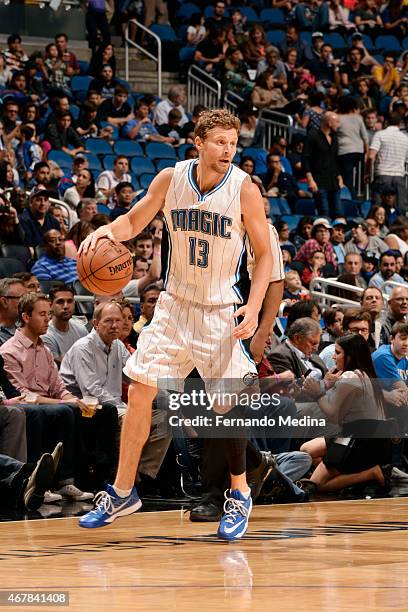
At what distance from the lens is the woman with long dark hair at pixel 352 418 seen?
8.14 metres

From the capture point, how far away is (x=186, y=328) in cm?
573

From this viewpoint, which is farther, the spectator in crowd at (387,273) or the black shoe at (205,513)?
the spectator in crowd at (387,273)

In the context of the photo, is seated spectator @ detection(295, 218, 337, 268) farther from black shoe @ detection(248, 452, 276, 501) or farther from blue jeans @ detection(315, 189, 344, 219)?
black shoe @ detection(248, 452, 276, 501)

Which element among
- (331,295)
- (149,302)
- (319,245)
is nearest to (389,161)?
(319,245)

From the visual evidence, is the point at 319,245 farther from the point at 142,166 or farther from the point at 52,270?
the point at 52,270

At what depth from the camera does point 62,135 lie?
14945 millimetres

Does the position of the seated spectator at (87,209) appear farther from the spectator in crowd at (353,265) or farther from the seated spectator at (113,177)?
the spectator in crowd at (353,265)

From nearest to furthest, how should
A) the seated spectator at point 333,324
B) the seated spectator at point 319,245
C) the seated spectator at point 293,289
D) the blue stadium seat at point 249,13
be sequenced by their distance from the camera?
the seated spectator at point 333,324 → the seated spectator at point 293,289 → the seated spectator at point 319,245 → the blue stadium seat at point 249,13

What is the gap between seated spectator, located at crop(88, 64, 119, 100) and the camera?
1654cm

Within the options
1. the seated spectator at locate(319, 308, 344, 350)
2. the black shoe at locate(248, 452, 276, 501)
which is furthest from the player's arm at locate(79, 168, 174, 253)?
the seated spectator at locate(319, 308, 344, 350)

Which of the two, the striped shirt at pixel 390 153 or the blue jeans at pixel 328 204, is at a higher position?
the striped shirt at pixel 390 153

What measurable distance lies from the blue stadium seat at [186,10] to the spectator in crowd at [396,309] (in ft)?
33.3

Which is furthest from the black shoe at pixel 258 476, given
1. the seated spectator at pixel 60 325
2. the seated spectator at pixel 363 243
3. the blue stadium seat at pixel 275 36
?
the blue stadium seat at pixel 275 36

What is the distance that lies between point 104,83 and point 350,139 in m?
3.41
